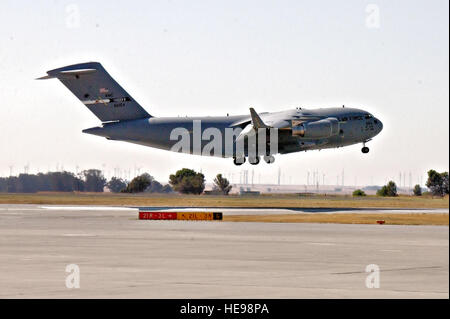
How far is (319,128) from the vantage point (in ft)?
281

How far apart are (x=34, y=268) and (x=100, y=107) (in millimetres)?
68203

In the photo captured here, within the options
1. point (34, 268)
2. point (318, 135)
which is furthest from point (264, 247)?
point (318, 135)

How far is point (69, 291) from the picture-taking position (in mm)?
19531

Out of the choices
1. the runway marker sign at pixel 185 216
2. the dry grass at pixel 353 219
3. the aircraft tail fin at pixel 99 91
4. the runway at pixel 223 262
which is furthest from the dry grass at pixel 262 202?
the runway at pixel 223 262

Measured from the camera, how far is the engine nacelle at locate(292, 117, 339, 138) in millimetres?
85625

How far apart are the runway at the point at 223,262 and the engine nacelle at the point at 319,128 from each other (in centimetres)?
3901

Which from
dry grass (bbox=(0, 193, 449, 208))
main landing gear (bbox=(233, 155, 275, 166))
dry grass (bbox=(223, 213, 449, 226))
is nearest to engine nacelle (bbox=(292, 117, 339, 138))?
main landing gear (bbox=(233, 155, 275, 166))

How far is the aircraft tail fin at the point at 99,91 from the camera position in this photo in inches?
3536

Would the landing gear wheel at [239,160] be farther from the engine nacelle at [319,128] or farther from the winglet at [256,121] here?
the engine nacelle at [319,128]

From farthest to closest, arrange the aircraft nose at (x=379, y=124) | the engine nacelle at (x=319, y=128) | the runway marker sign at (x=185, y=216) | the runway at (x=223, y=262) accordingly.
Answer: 1. the aircraft nose at (x=379, y=124)
2. the engine nacelle at (x=319, y=128)
3. the runway marker sign at (x=185, y=216)
4. the runway at (x=223, y=262)

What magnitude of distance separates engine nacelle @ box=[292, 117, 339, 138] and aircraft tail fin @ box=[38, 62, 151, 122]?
1718 centimetres
